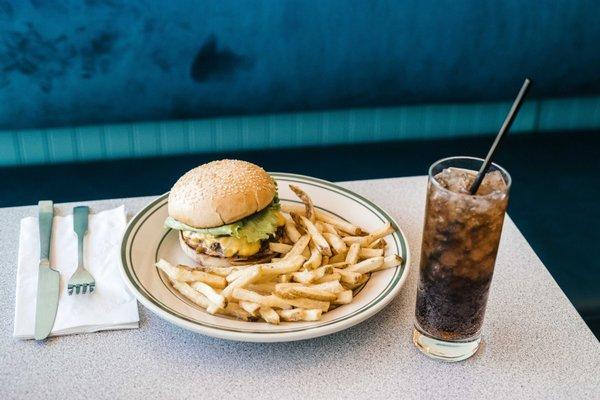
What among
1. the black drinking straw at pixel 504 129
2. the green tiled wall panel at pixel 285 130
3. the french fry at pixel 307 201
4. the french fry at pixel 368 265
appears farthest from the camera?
the green tiled wall panel at pixel 285 130

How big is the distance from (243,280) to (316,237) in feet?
0.83

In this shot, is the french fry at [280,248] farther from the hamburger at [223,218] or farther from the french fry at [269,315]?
the french fry at [269,315]

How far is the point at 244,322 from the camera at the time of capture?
1312mm

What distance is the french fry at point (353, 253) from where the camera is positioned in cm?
145

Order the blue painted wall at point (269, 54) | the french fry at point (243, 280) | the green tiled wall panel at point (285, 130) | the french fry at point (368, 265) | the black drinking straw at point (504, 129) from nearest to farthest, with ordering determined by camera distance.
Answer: the black drinking straw at point (504, 129), the french fry at point (243, 280), the french fry at point (368, 265), the blue painted wall at point (269, 54), the green tiled wall panel at point (285, 130)

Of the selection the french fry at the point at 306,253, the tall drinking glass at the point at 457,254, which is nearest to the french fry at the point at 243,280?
the french fry at the point at 306,253

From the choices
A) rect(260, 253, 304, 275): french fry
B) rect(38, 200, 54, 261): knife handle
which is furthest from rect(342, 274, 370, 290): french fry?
rect(38, 200, 54, 261): knife handle

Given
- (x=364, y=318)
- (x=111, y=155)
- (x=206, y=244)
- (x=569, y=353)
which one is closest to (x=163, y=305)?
(x=206, y=244)

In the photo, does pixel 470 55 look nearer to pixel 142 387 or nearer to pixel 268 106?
pixel 268 106

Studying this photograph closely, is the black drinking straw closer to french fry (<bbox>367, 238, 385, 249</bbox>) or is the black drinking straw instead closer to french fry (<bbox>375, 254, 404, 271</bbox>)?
french fry (<bbox>375, 254, 404, 271</bbox>)

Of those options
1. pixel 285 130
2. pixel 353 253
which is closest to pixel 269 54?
pixel 285 130

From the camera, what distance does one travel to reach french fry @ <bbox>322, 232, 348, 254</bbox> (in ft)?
4.86

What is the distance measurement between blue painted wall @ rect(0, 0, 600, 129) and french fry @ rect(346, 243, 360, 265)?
4.87ft

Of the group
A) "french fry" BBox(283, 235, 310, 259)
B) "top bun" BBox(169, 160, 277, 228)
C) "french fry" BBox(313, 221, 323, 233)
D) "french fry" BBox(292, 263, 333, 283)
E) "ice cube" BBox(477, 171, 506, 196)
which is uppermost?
"ice cube" BBox(477, 171, 506, 196)
